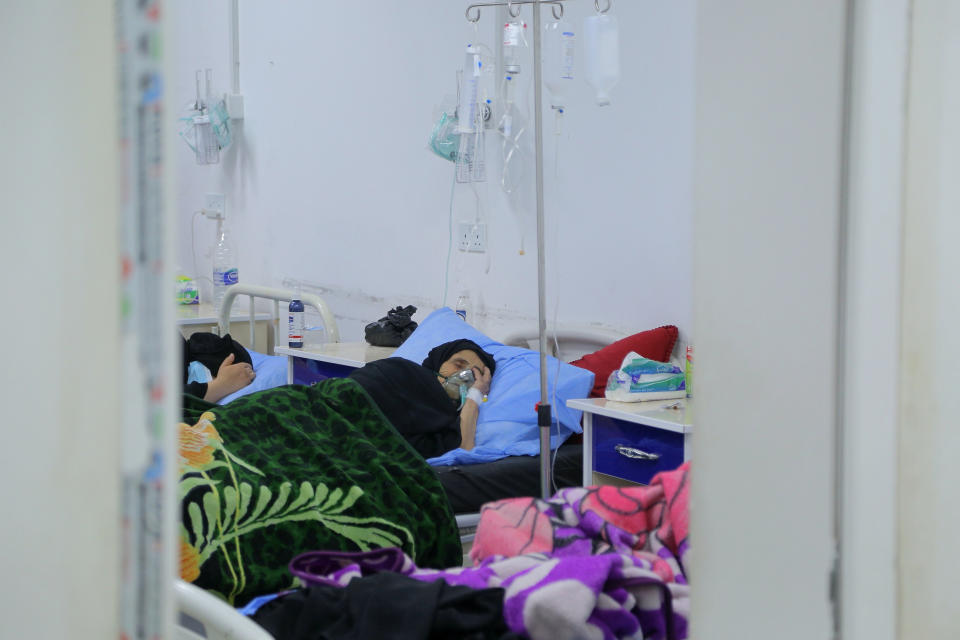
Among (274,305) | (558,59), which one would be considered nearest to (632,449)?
(558,59)

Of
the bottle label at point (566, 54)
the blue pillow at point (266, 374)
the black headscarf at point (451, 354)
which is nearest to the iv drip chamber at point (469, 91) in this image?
the bottle label at point (566, 54)

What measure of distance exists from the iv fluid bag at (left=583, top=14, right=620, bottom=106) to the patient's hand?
164cm

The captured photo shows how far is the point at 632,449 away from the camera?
226cm

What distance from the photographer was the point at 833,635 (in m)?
0.72

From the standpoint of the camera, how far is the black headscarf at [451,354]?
2908 mm

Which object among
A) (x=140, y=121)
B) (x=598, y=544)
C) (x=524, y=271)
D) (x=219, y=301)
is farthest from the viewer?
(x=219, y=301)

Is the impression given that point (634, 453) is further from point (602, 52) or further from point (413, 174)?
point (413, 174)

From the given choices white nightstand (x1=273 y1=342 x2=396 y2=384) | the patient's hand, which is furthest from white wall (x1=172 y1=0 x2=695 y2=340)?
the patient's hand

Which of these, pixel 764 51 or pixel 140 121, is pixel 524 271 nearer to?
pixel 764 51

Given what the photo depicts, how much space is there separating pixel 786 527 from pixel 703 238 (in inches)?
10.1

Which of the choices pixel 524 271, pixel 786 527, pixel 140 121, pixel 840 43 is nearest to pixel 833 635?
pixel 786 527

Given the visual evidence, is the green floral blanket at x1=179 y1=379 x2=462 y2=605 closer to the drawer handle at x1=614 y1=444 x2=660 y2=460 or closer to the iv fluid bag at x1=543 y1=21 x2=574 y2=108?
the drawer handle at x1=614 y1=444 x2=660 y2=460

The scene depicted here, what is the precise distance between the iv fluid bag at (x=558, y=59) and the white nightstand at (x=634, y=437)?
86 centimetres

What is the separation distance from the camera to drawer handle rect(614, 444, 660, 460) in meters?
2.21
